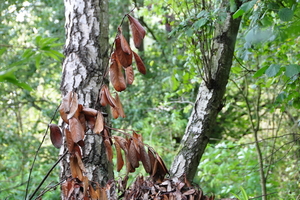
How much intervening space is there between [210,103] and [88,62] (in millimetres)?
869

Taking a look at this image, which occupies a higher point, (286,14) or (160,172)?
(286,14)

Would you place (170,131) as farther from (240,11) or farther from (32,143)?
(240,11)

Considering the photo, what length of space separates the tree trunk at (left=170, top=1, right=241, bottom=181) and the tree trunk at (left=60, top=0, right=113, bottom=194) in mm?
608

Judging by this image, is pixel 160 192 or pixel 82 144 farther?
pixel 160 192

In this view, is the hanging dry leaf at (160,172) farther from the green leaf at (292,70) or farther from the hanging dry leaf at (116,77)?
the green leaf at (292,70)

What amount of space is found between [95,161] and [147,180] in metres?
0.43

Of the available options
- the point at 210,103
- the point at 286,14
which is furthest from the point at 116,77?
the point at 210,103

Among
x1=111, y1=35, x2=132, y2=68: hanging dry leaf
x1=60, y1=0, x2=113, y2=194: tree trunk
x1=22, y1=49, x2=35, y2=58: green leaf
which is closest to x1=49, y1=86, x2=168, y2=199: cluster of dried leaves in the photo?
x1=111, y1=35, x2=132, y2=68: hanging dry leaf

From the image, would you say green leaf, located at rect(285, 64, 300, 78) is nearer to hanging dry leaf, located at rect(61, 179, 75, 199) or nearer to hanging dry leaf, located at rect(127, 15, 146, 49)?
hanging dry leaf, located at rect(127, 15, 146, 49)

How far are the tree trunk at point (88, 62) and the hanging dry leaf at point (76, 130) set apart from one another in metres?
0.61

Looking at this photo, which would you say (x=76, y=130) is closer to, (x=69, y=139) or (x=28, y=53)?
(x=69, y=139)

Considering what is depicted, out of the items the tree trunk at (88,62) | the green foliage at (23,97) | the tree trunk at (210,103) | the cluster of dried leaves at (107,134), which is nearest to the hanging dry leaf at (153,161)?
the cluster of dried leaves at (107,134)

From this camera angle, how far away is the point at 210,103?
2.14m

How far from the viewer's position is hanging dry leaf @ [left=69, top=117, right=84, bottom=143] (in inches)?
40.5
